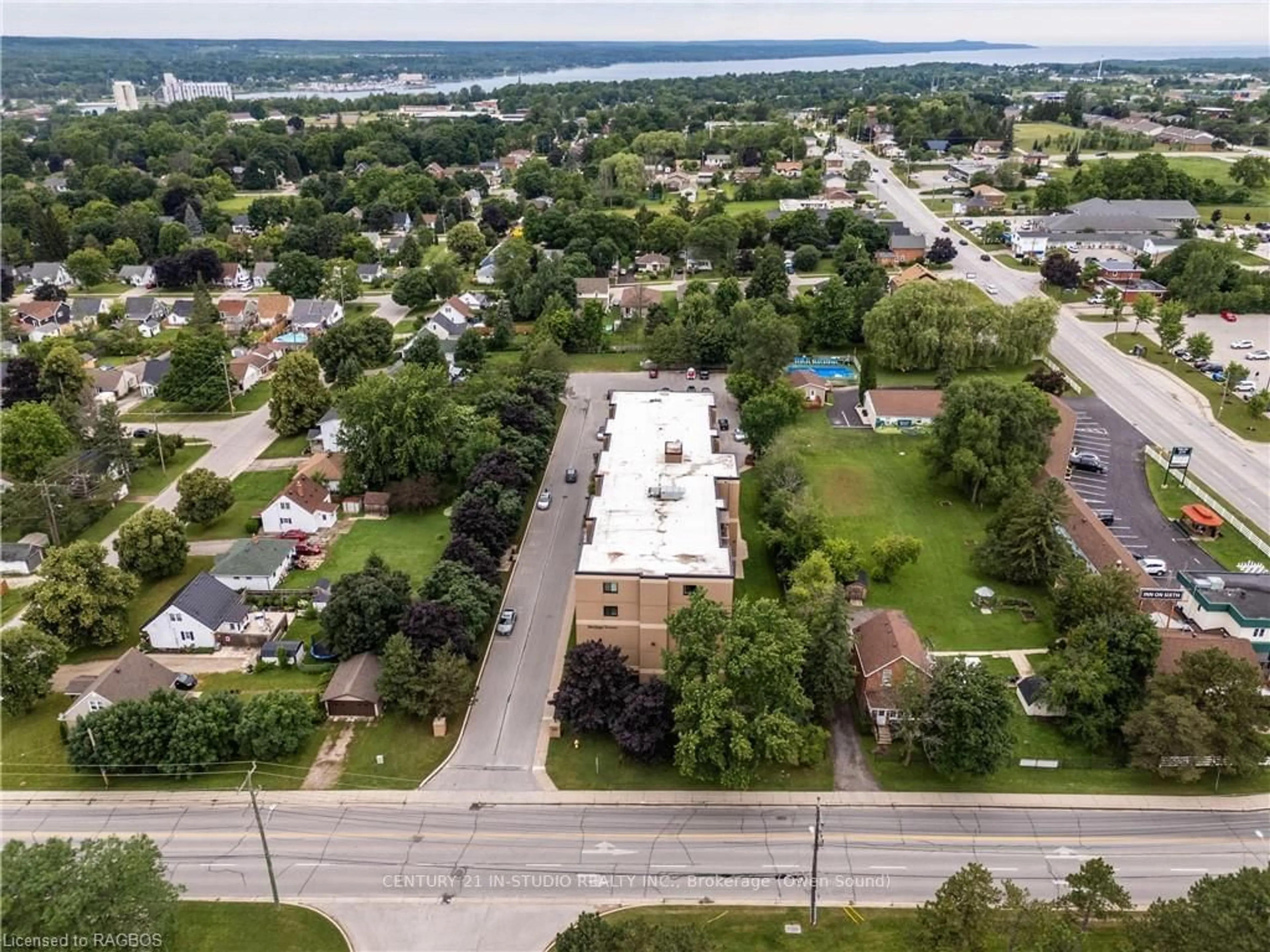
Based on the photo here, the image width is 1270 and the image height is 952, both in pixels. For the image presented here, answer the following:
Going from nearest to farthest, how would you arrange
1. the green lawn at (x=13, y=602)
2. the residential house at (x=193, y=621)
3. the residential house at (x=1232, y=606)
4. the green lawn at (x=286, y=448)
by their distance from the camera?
the residential house at (x=1232, y=606) → the residential house at (x=193, y=621) → the green lawn at (x=13, y=602) → the green lawn at (x=286, y=448)

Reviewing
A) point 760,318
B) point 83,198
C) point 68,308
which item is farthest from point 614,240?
point 83,198

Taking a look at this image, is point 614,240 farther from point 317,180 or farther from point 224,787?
point 224,787

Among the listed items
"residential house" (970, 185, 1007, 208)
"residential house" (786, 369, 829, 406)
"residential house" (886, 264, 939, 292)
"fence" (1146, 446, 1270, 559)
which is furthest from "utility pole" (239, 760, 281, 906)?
"residential house" (970, 185, 1007, 208)

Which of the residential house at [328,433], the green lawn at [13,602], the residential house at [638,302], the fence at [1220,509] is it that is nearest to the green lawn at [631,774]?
the green lawn at [13,602]

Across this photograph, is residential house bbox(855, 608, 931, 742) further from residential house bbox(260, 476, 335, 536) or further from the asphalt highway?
residential house bbox(260, 476, 335, 536)

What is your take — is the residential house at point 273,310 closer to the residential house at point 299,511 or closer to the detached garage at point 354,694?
the residential house at point 299,511
